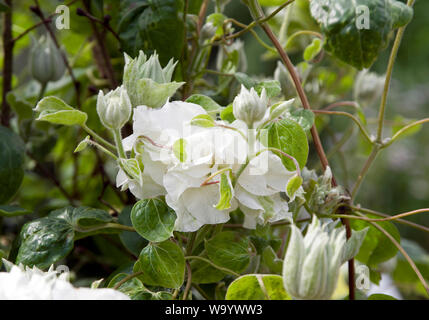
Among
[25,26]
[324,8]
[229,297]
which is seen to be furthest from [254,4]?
[25,26]

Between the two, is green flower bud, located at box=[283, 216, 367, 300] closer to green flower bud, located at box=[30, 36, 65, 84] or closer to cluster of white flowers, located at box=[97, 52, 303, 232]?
cluster of white flowers, located at box=[97, 52, 303, 232]

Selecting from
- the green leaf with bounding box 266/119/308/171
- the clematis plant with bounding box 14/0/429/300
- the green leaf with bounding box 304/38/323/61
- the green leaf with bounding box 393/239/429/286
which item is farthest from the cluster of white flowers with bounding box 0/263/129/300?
the green leaf with bounding box 393/239/429/286

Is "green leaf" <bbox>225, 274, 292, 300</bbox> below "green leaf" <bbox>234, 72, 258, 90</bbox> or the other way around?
below

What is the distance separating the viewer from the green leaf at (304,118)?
0.82 ft

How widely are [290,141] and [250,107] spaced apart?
0.17 feet

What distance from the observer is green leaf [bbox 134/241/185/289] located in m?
0.23

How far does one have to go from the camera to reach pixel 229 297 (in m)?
0.21

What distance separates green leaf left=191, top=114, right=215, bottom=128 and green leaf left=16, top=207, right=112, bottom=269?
0.29ft

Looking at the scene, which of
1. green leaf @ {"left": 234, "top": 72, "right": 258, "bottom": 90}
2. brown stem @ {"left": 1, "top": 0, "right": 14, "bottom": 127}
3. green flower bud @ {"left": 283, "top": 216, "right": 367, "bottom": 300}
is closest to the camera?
green flower bud @ {"left": 283, "top": 216, "right": 367, "bottom": 300}

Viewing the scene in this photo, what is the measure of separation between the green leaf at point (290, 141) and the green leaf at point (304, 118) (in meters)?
0.02

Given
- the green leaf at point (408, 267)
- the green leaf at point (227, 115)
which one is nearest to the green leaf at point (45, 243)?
the green leaf at point (227, 115)

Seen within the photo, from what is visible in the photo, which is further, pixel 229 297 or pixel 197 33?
pixel 197 33
